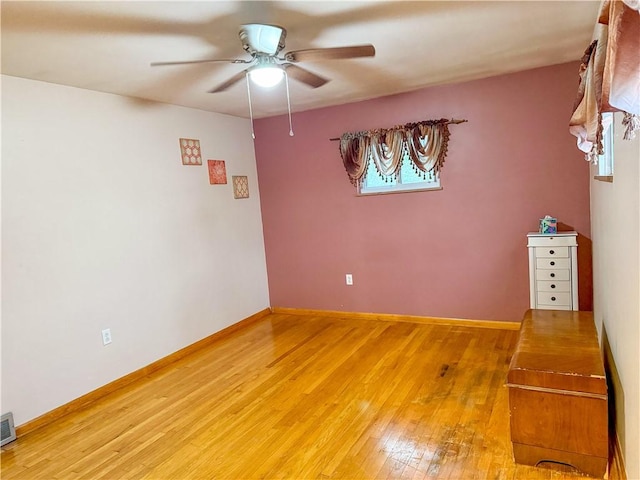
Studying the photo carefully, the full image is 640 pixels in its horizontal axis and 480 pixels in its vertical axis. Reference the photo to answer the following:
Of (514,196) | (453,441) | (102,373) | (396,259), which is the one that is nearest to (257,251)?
(396,259)

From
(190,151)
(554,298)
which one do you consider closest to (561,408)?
(554,298)

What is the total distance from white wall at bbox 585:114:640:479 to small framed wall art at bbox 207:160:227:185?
3276mm

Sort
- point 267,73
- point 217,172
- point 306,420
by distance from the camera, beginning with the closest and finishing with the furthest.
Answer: point 267,73 < point 306,420 < point 217,172

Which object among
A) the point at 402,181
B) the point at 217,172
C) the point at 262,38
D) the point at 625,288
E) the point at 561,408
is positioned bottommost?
the point at 561,408

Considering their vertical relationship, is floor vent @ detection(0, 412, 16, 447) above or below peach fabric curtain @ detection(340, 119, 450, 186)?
below

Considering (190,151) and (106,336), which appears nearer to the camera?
(106,336)

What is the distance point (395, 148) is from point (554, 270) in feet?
5.65

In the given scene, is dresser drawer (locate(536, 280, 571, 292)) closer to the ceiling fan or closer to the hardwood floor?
the hardwood floor

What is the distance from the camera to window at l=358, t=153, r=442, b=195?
3896 mm

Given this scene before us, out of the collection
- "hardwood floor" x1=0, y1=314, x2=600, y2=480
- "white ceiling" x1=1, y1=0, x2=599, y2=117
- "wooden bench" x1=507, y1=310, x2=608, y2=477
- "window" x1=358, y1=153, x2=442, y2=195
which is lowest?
"hardwood floor" x1=0, y1=314, x2=600, y2=480

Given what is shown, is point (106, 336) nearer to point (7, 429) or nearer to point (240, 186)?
point (7, 429)

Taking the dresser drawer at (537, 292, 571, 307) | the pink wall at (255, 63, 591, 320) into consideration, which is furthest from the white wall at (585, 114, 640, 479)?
the pink wall at (255, 63, 591, 320)

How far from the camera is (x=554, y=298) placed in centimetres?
317

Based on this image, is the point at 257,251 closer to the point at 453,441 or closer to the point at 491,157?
the point at 491,157
